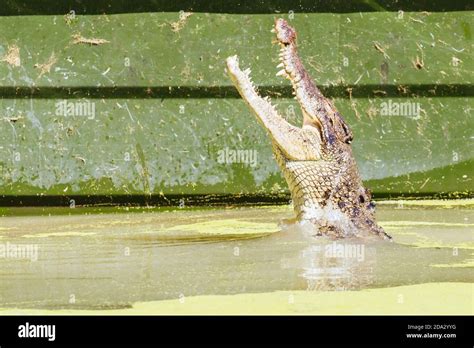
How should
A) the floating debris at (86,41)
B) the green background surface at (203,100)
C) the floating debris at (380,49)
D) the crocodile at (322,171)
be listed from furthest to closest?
the floating debris at (380,49)
the floating debris at (86,41)
the green background surface at (203,100)
the crocodile at (322,171)

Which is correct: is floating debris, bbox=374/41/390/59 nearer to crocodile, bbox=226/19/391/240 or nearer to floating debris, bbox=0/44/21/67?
crocodile, bbox=226/19/391/240

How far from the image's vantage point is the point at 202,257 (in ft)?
26.2

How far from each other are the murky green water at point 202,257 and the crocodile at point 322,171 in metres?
0.16

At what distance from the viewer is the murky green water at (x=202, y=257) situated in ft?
22.0

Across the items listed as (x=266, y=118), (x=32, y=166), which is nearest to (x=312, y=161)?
(x=266, y=118)

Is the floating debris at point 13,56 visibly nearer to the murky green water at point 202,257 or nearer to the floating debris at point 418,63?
the murky green water at point 202,257

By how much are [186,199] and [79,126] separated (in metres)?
1.16

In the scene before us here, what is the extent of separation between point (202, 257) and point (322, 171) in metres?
1.37

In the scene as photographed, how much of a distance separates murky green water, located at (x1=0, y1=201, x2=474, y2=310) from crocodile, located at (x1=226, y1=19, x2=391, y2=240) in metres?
0.16

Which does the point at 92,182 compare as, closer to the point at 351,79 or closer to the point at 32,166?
the point at 32,166

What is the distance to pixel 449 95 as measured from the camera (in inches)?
482

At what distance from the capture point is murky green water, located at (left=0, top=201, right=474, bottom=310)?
22.0 feet

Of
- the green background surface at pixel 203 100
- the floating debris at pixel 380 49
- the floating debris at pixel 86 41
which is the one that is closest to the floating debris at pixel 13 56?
the green background surface at pixel 203 100

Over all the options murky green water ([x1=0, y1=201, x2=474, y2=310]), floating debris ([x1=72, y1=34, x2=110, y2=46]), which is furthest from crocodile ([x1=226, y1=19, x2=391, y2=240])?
floating debris ([x1=72, y1=34, x2=110, y2=46])
